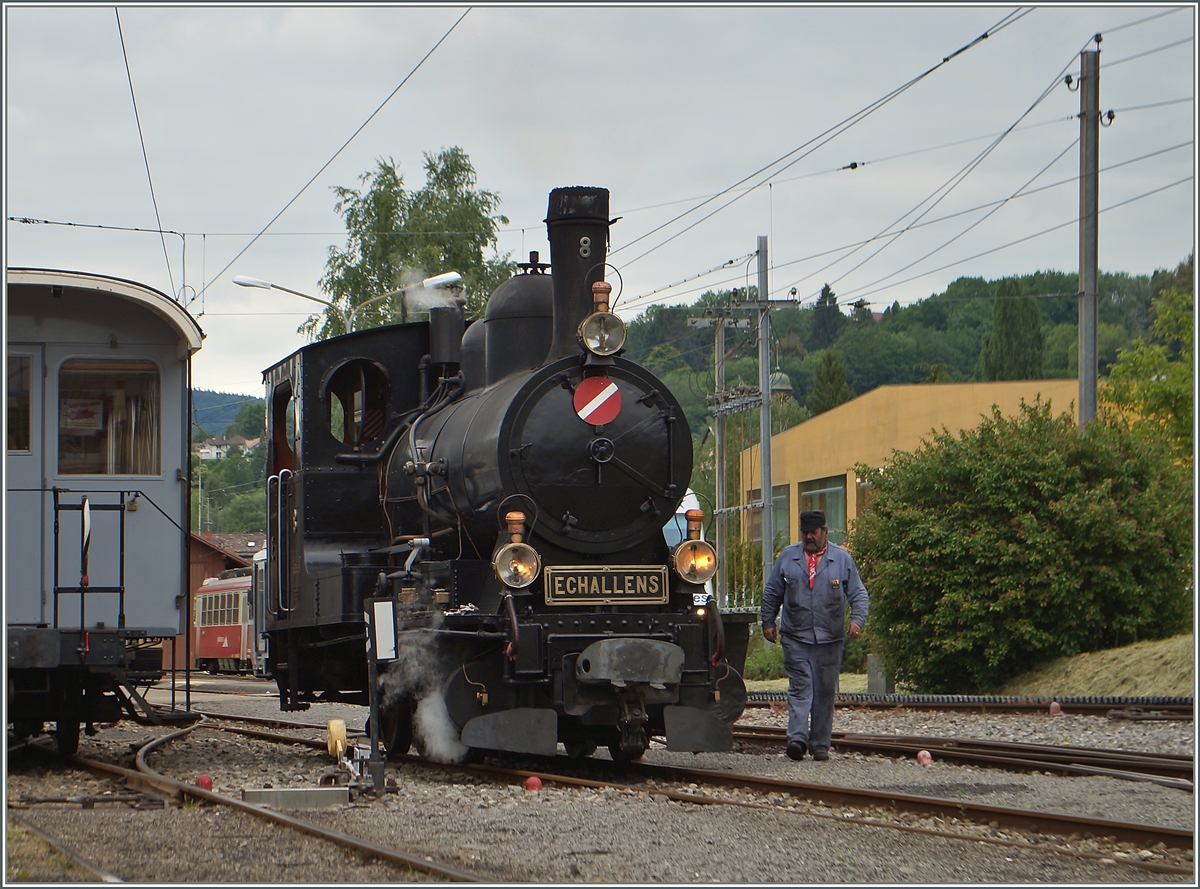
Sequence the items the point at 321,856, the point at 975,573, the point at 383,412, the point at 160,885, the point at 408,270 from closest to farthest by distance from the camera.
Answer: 1. the point at 160,885
2. the point at 321,856
3. the point at 383,412
4. the point at 975,573
5. the point at 408,270

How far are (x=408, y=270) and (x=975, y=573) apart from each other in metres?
24.9

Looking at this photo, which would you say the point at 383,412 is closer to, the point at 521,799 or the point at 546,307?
the point at 546,307

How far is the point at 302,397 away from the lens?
1068 centimetres

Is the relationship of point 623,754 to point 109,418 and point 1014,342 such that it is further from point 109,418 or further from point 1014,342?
point 1014,342

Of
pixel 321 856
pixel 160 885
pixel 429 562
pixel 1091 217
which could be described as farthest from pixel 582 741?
pixel 1091 217

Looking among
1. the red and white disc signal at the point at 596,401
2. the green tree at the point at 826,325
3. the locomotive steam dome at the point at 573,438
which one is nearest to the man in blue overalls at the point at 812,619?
the locomotive steam dome at the point at 573,438

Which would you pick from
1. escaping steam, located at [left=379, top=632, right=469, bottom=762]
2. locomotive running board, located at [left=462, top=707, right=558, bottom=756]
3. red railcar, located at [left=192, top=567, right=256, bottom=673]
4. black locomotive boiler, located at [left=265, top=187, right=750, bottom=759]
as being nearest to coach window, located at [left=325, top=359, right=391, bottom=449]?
black locomotive boiler, located at [left=265, top=187, right=750, bottom=759]

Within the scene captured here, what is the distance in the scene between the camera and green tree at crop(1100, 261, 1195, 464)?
2445cm

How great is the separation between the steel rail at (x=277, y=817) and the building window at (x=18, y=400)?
2337 millimetres

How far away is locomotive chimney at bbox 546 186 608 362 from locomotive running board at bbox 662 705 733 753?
2.45 meters

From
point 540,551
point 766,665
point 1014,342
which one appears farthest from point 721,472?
point 1014,342

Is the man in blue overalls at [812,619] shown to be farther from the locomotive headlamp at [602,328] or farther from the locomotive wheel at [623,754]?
the locomotive headlamp at [602,328]

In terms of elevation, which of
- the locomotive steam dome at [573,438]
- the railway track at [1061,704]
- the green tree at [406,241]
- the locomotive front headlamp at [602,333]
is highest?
the green tree at [406,241]

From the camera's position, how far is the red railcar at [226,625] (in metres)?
33.2
